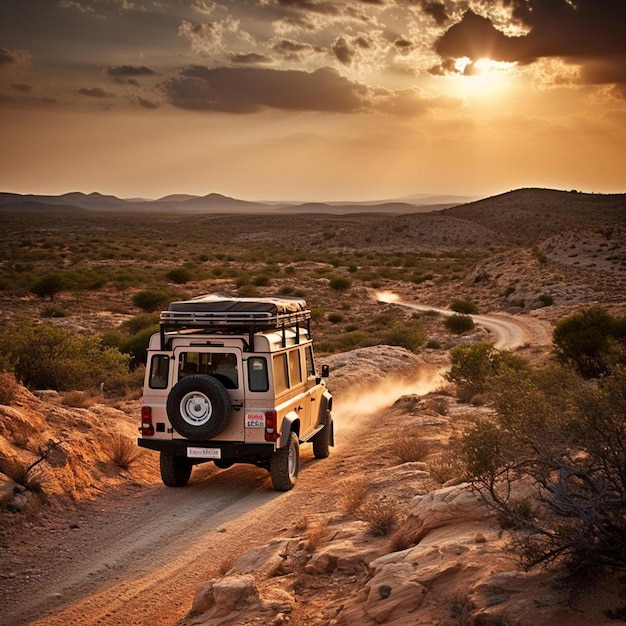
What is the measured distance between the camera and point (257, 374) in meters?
10.7

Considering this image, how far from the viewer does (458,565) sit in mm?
6137

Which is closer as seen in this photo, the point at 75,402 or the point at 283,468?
the point at 283,468

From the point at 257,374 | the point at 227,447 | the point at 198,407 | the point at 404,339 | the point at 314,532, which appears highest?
the point at 257,374

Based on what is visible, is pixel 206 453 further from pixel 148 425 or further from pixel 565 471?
pixel 565 471

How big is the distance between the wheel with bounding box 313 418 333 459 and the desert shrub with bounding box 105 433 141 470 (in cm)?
323

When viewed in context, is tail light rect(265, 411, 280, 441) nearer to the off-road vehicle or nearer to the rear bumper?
the off-road vehicle

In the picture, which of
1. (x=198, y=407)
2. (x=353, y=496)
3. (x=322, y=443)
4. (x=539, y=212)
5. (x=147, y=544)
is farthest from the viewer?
(x=539, y=212)

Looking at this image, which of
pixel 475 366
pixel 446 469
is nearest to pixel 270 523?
pixel 446 469

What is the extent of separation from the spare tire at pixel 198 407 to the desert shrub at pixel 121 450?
7.17 feet

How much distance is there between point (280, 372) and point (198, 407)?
142 centimetres

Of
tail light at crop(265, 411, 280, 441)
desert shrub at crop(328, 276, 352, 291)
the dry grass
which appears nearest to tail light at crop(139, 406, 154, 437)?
tail light at crop(265, 411, 280, 441)

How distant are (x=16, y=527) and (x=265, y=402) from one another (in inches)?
144

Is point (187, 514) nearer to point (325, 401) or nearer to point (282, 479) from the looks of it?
point (282, 479)

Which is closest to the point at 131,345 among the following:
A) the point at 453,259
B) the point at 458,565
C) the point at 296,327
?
the point at 296,327
